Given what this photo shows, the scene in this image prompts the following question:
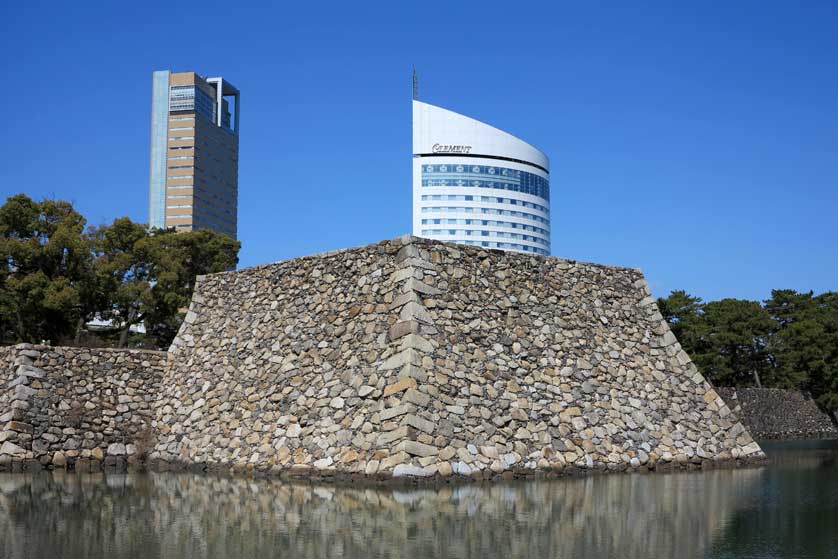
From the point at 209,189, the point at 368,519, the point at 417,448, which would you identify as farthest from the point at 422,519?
the point at 209,189

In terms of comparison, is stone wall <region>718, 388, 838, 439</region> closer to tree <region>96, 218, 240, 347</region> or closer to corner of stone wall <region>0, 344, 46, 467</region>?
tree <region>96, 218, 240, 347</region>

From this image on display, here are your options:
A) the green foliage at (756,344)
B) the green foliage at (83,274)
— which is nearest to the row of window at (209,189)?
the green foliage at (83,274)

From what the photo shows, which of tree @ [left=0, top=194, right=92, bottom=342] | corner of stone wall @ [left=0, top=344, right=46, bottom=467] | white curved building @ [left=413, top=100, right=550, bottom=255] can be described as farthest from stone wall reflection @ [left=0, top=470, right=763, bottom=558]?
white curved building @ [left=413, top=100, right=550, bottom=255]

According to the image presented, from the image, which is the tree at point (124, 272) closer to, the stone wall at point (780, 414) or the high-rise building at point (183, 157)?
the stone wall at point (780, 414)

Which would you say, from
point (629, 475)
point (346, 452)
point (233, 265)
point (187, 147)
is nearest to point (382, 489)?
point (346, 452)

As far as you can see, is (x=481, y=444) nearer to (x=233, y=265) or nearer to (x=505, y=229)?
(x=233, y=265)

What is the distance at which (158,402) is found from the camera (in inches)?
808

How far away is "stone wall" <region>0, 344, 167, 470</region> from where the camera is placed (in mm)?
18797

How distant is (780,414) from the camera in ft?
153

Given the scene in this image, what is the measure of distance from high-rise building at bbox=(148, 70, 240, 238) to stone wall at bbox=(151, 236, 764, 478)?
6721 inches

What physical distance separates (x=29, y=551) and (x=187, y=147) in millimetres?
189960

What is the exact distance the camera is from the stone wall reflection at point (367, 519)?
848 centimetres

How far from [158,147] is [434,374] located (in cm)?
18727

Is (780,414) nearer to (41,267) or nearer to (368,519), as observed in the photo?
(41,267)
